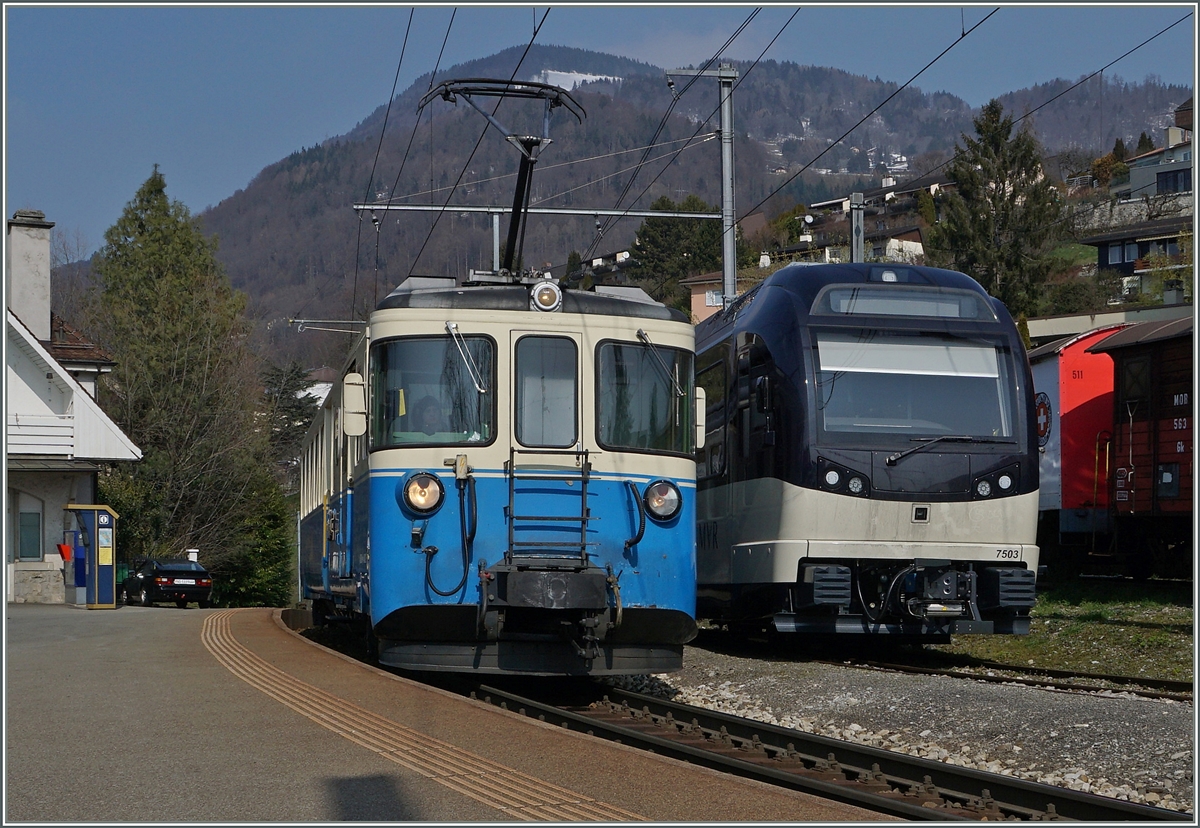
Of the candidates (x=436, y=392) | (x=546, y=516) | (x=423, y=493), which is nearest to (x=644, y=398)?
(x=546, y=516)

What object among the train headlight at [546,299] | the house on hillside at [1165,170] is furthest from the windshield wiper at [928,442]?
the house on hillside at [1165,170]

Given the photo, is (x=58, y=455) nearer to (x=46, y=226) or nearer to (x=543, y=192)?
(x=46, y=226)

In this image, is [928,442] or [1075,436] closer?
[928,442]

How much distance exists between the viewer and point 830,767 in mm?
8023

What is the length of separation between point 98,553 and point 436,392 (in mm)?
19140

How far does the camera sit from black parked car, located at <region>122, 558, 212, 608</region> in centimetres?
3312

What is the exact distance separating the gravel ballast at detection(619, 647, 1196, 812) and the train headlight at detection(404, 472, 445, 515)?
3235mm

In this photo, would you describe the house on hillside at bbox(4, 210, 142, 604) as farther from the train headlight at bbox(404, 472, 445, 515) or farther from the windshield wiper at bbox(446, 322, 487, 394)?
the train headlight at bbox(404, 472, 445, 515)

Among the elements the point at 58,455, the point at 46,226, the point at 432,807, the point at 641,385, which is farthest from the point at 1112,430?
the point at 46,226

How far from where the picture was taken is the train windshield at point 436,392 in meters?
10.0

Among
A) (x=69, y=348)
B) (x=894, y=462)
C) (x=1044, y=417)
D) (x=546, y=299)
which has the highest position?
(x=69, y=348)

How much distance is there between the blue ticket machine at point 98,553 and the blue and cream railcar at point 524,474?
59.9ft

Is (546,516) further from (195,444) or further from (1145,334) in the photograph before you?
(195,444)

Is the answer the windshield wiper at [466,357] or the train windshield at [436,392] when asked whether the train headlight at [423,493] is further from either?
the windshield wiper at [466,357]
